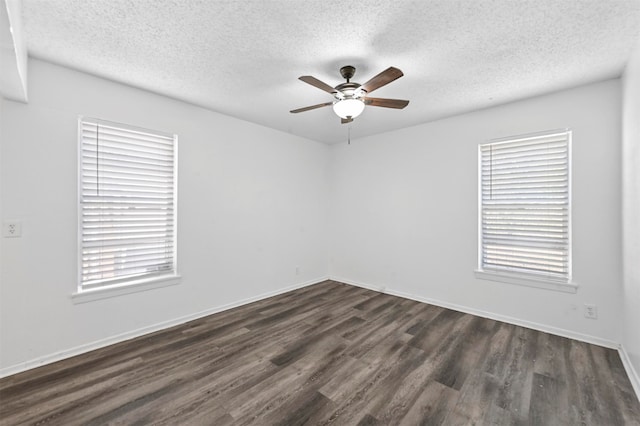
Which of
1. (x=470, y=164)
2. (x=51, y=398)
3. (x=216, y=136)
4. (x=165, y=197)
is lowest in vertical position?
(x=51, y=398)

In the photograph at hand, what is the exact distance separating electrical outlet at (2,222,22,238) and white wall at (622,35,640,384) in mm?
4832

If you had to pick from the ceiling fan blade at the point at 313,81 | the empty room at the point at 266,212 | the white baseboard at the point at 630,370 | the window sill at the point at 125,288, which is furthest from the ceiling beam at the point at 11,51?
the white baseboard at the point at 630,370

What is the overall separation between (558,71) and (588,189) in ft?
3.97

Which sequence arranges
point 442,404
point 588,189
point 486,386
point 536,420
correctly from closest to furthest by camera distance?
1. point 536,420
2. point 442,404
3. point 486,386
4. point 588,189

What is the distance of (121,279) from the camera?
2699 mm

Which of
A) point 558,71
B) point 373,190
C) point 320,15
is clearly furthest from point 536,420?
point 373,190

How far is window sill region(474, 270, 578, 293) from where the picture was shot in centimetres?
276

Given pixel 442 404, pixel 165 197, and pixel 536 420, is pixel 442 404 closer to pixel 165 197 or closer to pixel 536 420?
pixel 536 420

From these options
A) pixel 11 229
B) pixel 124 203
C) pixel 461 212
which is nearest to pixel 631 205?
pixel 461 212

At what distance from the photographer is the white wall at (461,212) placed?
8.51ft

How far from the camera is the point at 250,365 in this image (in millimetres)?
2285

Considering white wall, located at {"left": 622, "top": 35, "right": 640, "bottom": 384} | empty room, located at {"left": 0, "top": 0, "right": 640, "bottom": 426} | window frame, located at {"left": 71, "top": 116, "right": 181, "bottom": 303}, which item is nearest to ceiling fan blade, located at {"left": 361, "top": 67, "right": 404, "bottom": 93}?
empty room, located at {"left": 0, "top": 0, "right": 640, "bottom": 426}

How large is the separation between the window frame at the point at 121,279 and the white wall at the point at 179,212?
0.04 meters

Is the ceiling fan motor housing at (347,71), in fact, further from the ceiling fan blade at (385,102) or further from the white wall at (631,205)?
the white wall at (631,205)
